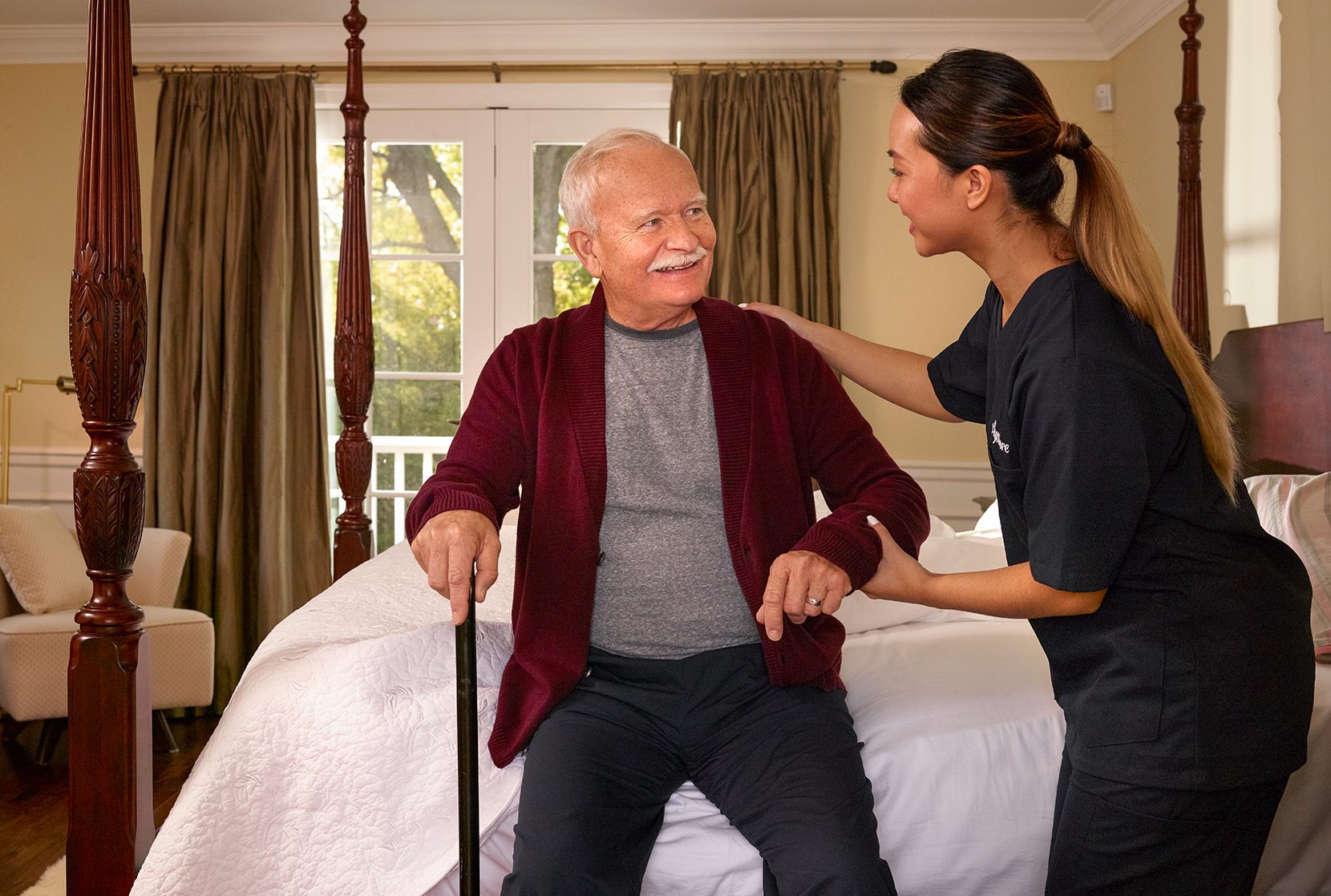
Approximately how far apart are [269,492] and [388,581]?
2266 millimetres

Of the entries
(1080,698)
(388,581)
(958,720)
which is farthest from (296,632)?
(1080,698)

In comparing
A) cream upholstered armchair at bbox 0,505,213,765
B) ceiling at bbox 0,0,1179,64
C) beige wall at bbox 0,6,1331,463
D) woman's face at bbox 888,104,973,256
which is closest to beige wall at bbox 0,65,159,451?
beige wall at bbox 0,6,1331,463

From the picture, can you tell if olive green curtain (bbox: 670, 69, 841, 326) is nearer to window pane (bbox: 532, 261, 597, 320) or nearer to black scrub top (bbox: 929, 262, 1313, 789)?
window pane (bbox: 532, 261, 597, 320)

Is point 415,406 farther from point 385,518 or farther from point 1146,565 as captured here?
point 1146,565

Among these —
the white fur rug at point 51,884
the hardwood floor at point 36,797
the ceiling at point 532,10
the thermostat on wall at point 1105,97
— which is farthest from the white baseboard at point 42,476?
the thermostat on wall at point 1105,97

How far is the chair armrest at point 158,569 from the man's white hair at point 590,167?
2.89 m

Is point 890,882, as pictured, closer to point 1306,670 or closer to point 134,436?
point 1306,670

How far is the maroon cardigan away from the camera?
61.4 inches

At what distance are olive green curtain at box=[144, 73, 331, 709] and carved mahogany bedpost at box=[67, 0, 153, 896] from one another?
284cm

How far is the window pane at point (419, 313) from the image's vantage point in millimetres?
4684

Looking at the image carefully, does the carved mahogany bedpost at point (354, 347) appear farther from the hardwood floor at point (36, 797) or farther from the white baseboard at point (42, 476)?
the white baseboard at point (42, 476)

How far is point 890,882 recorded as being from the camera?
1360 mm

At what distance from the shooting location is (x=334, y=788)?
1.57m

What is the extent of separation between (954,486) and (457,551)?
3.59 metres
